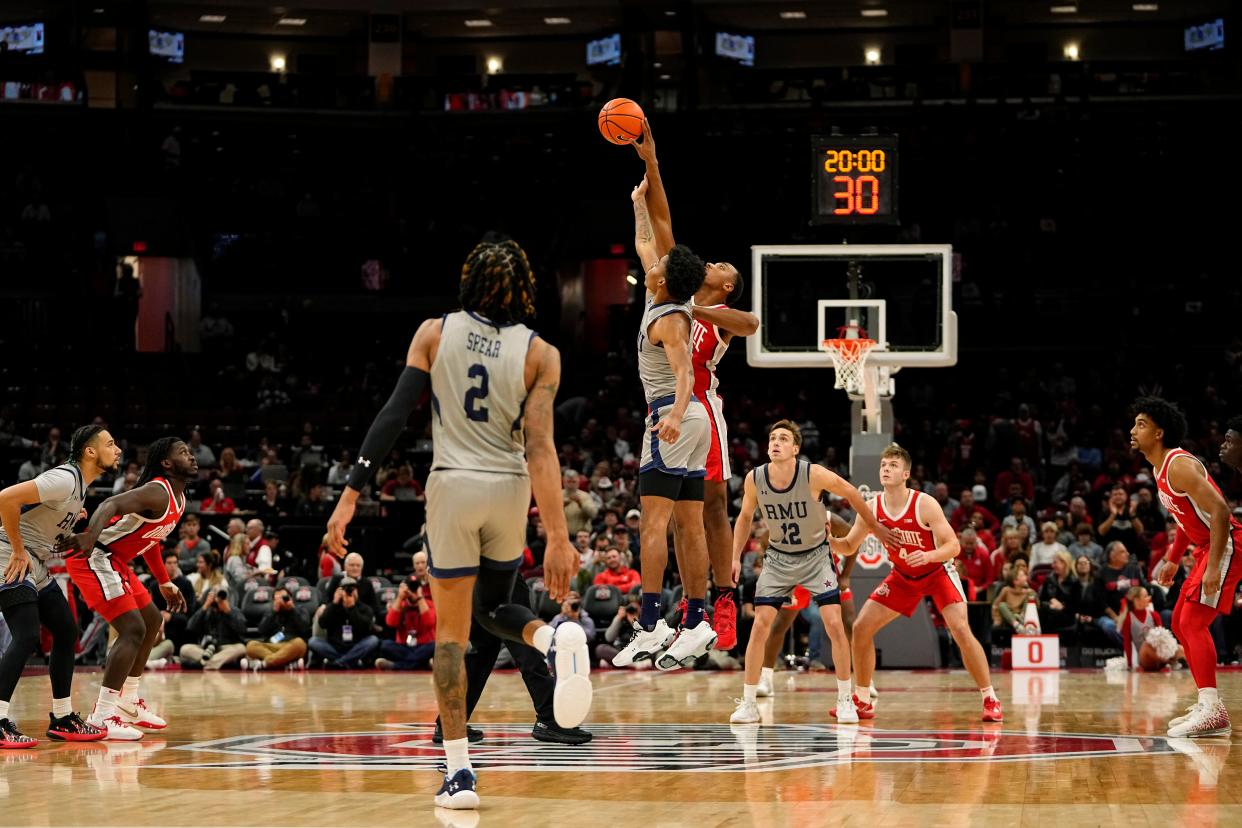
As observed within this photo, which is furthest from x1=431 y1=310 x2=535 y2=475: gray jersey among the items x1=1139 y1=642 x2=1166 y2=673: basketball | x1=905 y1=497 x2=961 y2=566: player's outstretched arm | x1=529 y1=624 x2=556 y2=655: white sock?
x1=1139 y1=642 x2=1166 y2=673: basketball

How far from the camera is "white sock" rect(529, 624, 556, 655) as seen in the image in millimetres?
6387

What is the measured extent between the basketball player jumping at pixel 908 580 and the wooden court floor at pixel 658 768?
1.31 ft

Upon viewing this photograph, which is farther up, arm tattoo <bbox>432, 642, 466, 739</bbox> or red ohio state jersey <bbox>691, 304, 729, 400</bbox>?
red ohio state jersey <bbox>691, 304, 729, 400</bbox>

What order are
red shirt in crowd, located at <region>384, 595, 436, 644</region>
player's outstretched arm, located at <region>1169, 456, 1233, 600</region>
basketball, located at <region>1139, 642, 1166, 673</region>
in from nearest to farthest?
player's outstretched arm, located at <region>1169, 456, 1233, 600</region> < basketball, located at <region>1139, 642, 1166, 673</region> < red shirt in crowd, located at <region>384, 595, 436, 644</region>

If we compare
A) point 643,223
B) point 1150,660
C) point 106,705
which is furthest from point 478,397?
point 1150,660

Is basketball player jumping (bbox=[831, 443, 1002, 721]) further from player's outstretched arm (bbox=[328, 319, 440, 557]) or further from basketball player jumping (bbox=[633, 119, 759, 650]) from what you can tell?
player's outstretched arm (bbox=[328, 319, 440, 557])

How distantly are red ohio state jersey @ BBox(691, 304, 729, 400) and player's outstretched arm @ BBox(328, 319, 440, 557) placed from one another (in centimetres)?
254

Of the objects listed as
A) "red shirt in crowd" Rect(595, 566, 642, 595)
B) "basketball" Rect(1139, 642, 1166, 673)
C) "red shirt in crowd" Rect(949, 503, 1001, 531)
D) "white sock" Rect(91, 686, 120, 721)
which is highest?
"red shirt in crowd" Rect(949, 503, 1001, 531)

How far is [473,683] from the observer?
311 inches

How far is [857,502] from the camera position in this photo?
417 inches

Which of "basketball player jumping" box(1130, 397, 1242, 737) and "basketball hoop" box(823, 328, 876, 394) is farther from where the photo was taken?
"basketball hoop" box(823, 328, 876, 394)

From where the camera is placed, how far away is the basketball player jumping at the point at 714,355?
833cm

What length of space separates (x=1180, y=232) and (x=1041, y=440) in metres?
8.16

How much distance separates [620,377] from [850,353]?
11.6 metres
